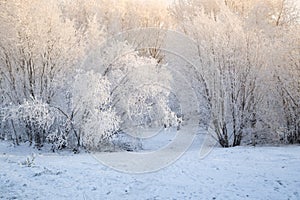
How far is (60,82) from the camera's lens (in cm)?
1698

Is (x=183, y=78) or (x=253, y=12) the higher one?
(x=253, y=12)

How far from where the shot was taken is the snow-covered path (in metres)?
8.30

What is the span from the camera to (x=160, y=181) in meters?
9.50

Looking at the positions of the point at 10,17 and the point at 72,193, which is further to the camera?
the point at 10,17

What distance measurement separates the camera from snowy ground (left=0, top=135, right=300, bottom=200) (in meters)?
8.31

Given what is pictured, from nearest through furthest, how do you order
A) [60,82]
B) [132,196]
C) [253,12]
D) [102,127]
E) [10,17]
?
[132,196] → [102,127] → [10,17] → [60,82] → [253,12]

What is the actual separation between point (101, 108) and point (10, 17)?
6.17 m

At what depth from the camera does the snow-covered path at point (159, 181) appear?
27.2 ft

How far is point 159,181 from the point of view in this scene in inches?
374

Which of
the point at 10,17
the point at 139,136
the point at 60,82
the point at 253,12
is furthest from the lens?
the point at 253,12

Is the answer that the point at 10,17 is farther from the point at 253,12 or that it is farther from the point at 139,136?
the point at 253,12

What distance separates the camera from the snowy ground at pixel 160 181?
327 inches

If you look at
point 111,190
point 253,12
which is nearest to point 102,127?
point 111,190

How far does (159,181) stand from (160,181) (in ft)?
0.10
